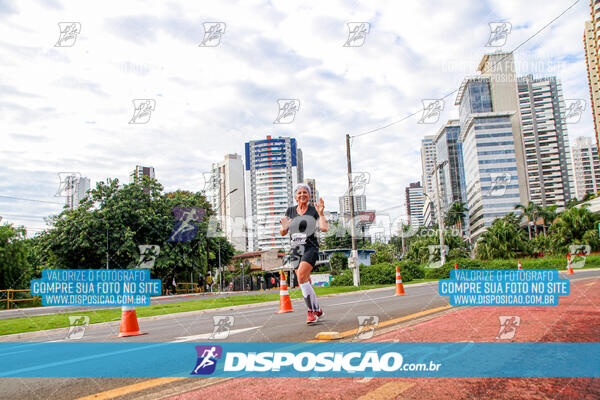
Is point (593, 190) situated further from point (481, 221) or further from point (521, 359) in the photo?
point (521, 359)

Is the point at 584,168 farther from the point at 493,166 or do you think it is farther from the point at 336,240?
the point at 336,240

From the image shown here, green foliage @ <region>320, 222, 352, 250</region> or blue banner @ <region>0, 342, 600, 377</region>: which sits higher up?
green foliage @ <region>320, 222, 352, 250</region>

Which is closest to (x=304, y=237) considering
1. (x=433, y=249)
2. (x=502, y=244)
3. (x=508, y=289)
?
(x=508, y=289)

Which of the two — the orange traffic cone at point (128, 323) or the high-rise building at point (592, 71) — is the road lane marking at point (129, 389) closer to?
the orange traffic cone at point (128, 323)

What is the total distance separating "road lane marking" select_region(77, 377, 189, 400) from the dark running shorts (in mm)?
2818

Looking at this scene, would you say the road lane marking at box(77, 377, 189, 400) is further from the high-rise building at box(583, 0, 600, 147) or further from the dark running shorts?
the high-rise building at box(583, 0, 600, 147)

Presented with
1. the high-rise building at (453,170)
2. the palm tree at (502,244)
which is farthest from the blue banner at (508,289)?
the high-rise building at (453,170)

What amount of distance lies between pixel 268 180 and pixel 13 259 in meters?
116

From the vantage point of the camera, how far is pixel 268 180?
468 feet

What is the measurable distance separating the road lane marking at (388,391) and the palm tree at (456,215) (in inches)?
3883

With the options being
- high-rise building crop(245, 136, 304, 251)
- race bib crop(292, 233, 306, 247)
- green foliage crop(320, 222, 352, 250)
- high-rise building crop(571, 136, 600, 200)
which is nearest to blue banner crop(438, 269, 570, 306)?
race bib crop(292, 233, 306, 247)

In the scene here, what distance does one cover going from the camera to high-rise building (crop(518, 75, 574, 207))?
172750mm

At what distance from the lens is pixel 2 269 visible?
26828mm

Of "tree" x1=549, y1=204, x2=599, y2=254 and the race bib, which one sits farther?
"tree" x1=549, y1=204, x2=599, y2=254
